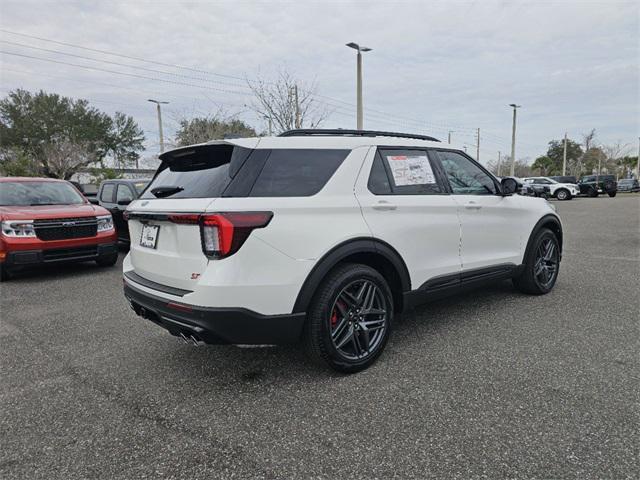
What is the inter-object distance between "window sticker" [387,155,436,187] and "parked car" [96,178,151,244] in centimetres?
629

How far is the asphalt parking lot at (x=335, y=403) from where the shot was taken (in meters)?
2.11

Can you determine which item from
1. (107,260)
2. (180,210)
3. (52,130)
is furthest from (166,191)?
(52,130)

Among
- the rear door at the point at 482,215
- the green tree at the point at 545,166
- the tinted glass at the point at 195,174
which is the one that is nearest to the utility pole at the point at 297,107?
the rear door at the point at 482,215

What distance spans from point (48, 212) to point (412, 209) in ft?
18.2

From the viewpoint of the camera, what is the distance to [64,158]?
37.1m

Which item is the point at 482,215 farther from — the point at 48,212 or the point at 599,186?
the point at 599,186

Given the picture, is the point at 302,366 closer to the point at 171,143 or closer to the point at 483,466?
the point at 483,466

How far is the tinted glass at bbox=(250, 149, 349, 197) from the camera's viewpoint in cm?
271

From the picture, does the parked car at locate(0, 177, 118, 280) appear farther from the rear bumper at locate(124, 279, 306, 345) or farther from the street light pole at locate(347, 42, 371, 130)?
the street light pole at locate(347, 42, 371, 130)

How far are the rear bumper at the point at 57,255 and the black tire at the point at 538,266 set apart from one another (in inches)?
239

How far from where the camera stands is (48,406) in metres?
2.71

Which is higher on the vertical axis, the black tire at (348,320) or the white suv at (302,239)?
the white suv at (302,239)

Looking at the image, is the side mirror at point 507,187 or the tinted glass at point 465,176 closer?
the tinted glass at point 465,176

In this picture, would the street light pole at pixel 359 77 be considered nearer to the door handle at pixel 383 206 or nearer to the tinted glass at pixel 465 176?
the tinted glass at pixel 465 176
